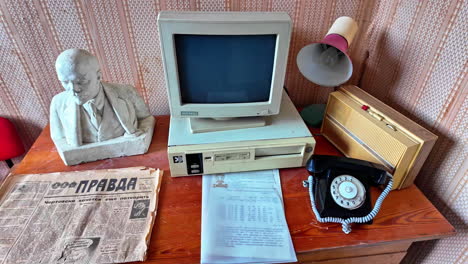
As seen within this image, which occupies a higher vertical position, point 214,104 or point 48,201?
point 214,104

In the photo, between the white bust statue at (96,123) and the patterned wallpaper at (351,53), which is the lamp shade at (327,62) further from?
the white bust statue at (96,123)

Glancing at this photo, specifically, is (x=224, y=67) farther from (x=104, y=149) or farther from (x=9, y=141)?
(x=9, y=141)

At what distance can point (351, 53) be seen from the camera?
3.78ft

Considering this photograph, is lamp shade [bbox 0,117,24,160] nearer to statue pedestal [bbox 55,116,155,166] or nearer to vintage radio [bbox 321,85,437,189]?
statue pedestal [bbox 55,116,155,166]

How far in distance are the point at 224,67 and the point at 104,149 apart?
505 millimetres

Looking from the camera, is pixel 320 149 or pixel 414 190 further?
pixel 320 149

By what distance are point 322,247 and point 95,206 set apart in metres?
0.65

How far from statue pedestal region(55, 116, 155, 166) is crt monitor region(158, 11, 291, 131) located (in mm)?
188

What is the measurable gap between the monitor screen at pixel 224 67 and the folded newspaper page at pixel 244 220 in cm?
27

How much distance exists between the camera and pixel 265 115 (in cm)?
92

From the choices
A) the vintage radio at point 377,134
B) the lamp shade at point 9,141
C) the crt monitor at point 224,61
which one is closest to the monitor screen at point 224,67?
the crt monitor at point 224,61

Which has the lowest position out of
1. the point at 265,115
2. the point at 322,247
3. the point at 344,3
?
the point at 322,247

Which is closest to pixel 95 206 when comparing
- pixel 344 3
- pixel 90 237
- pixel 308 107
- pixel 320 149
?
pixel 90 237

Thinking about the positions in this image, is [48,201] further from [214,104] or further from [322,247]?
[322,247]
